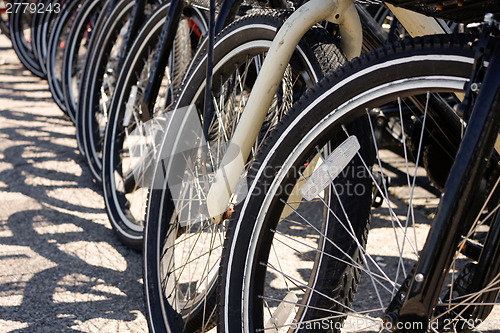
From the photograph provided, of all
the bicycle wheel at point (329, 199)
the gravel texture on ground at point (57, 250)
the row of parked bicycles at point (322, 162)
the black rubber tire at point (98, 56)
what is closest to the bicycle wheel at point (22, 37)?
the gravel texture on ground at point (57, 250)

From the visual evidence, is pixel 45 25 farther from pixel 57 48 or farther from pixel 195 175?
pixel 195 175

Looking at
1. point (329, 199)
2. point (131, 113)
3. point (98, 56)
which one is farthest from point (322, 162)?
point (98, 56)

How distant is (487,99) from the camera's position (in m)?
1.09

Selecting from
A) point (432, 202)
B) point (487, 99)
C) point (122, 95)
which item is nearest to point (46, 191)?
point (122, 95)

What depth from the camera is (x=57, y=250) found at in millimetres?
2654

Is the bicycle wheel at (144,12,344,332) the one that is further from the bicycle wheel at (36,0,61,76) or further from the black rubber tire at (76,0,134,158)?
the bicycle wheel at (36,0,61,76)

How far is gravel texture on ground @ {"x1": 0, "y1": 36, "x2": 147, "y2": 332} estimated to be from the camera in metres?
2.17

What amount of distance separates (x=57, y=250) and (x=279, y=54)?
5.20 feet

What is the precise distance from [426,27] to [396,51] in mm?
420

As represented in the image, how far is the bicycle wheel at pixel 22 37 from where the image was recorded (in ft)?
19.5

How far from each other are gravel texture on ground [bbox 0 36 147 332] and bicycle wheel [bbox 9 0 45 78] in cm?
184

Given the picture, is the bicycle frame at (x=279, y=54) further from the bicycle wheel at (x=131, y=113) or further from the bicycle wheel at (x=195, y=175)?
the bicycle wheel at (x=131, y=113)

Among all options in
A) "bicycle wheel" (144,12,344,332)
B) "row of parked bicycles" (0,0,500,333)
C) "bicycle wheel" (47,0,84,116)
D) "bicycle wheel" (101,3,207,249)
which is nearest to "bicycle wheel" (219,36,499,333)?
"row of parked bicycles" (0,0,500,333)

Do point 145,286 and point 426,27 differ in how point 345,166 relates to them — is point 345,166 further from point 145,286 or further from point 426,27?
point 145,286
